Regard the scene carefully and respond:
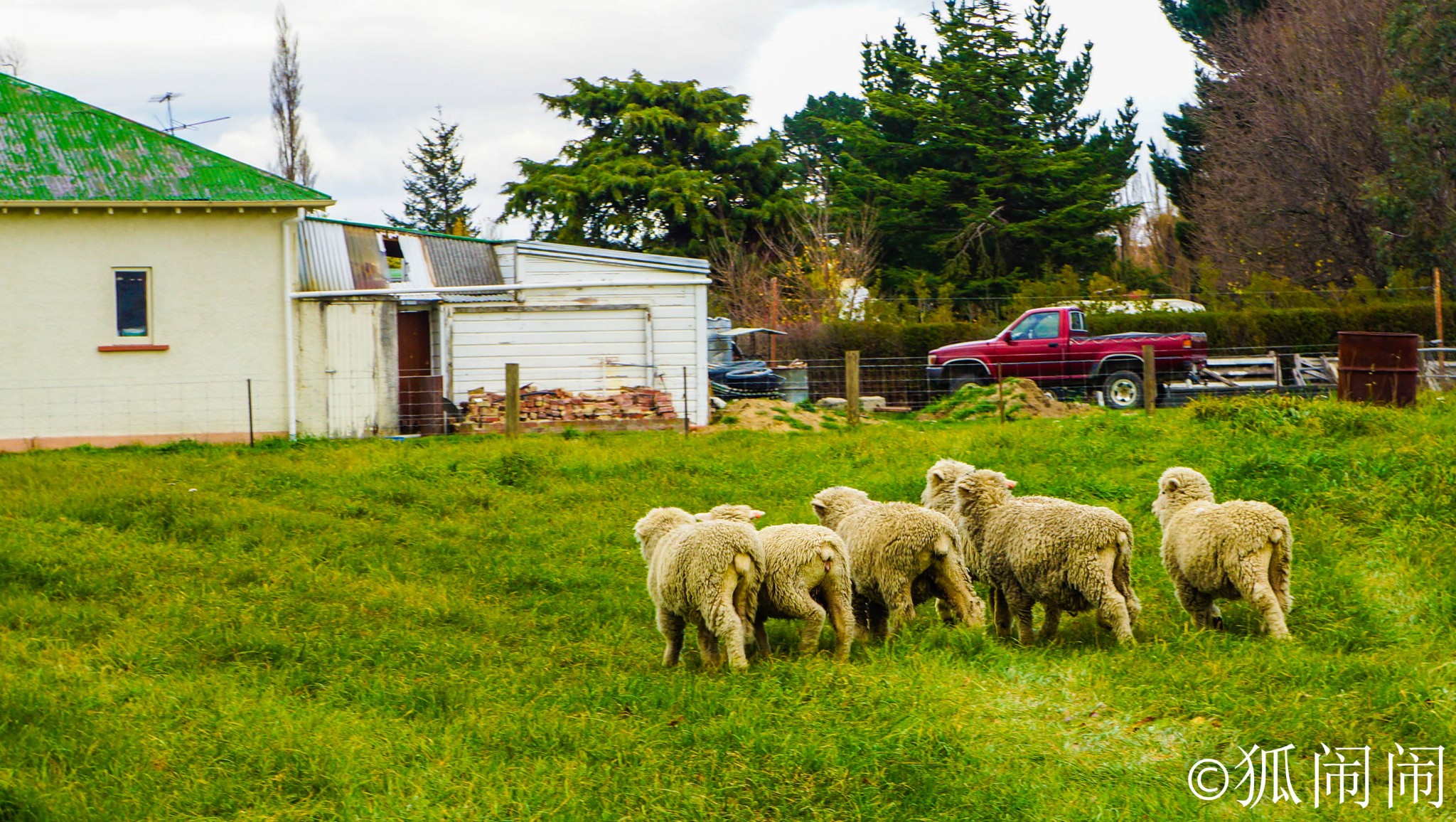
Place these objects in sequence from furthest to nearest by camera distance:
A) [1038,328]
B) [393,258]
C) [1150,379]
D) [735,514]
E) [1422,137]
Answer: [1422,137] < [1038,328] < [393,258] < [1150,379] < [735,514]

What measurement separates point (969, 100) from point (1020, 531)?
3457 cm

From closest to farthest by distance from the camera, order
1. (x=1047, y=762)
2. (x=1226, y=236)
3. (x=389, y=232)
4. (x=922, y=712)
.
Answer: (x=1047, y=762), (x=922, y=712), (x=389, y=232), (x=1226, y=236)

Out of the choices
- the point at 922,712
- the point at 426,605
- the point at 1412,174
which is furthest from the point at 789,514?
the point at 1412,174

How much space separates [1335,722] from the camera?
5016 mm

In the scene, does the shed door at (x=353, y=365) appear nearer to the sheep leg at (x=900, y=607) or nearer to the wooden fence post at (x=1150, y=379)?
the wooden fence post at (x=1150, y=379)

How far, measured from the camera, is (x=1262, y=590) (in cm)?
621

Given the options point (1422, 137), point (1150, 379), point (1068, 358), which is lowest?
point (1150, 379)

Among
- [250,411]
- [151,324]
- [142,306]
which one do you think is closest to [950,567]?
[250,411]

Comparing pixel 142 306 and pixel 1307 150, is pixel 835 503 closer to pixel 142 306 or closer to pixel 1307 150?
pixel 142 306

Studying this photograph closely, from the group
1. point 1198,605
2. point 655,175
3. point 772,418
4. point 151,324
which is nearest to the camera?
point 1198,605

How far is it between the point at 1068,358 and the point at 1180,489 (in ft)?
50.6

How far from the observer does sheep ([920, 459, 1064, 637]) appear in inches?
272

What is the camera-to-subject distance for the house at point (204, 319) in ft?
55.9

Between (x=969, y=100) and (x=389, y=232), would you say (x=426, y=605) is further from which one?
(x=969, y=100)
